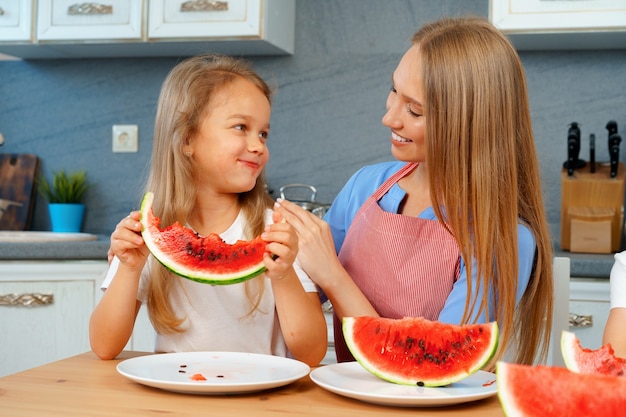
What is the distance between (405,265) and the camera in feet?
5.18

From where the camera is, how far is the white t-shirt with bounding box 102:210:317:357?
163cm

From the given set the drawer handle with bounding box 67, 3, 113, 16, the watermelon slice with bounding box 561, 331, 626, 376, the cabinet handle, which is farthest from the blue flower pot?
the watermelon slice with bounding box 561, 331, 626, 376

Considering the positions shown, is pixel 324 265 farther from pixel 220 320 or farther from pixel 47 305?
pixel 47 305

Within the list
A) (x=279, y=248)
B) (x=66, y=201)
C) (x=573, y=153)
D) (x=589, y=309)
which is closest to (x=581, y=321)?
(x=589, y=309)

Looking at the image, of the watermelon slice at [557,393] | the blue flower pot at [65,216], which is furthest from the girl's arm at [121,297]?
the blue flower pot at [65,216]

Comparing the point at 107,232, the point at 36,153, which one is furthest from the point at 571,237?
the point at 36,153

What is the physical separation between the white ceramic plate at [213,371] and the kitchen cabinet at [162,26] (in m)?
1.93

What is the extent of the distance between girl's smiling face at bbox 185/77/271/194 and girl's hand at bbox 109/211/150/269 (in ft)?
1.12

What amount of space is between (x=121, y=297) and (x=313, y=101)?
197 cm

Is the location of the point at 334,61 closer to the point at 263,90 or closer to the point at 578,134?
the point at 578,134

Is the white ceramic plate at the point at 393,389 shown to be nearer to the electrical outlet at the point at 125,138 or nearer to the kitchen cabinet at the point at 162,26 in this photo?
the kitchen cabinet at the point at 162,26

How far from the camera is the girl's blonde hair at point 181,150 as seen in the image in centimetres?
169

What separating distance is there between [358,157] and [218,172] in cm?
160

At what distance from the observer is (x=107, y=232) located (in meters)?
3.45
